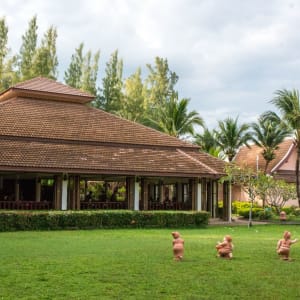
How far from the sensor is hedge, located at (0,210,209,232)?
19.2 meters

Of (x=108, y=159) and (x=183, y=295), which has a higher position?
(x=108, y=159)

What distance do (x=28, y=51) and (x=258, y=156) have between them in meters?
18.6

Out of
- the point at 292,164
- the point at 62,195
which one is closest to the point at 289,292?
the point at 62,195

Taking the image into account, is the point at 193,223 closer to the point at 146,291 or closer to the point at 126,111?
the point at 146,291

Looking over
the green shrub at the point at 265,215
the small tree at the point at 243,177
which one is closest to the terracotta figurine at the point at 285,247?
the small tree at the point at 243,177

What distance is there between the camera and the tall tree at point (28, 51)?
41188mm

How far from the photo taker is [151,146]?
2658 centimetres

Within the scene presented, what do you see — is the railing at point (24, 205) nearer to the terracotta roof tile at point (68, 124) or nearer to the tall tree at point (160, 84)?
the terracotta roof tile at point (68, 124)

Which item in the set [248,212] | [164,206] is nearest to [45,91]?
[164,206]

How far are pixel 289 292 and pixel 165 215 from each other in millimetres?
14354

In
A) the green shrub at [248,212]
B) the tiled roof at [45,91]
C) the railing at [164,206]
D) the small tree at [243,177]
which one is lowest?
the green shrub at [248,212]

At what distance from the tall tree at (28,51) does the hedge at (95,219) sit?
2223 centimetres

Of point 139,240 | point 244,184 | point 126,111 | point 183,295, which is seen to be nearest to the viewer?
point 183,295

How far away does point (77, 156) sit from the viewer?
77.5 feet
